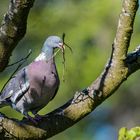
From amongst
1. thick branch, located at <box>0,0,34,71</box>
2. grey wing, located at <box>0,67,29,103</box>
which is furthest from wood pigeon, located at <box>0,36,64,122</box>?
thick branch, located at <box>0,0,34,71</box>

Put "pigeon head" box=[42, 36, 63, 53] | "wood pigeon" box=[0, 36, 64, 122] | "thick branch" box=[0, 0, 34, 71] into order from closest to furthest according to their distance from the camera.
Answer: "thick branch" box=[0, 0, 34, 71]
"pigeon head" box=[42, 36, 63, 53]
"wood pigeon" box=[0, 36, 64, 122]

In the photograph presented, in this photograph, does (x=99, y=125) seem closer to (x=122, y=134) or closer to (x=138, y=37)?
(x=138, y=37)

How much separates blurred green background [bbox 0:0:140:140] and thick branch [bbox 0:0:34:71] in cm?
520

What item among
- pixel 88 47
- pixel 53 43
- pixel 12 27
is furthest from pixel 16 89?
pixel 88 47

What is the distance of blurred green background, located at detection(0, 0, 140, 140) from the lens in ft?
26.4

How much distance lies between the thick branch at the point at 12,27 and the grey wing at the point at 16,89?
1.02 metres

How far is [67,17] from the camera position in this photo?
9070 millimetres

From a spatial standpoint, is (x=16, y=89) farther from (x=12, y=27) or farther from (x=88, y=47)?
(x=88, y=47)

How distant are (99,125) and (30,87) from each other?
20.9ft

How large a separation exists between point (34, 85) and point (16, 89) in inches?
5.1

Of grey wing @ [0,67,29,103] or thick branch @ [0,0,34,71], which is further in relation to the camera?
grey wing @ [0,67,29,103]

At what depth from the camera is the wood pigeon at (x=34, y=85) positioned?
3449 mm

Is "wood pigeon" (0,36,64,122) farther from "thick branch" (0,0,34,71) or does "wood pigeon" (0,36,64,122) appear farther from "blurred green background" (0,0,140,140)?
"blurred green background" (0,0,140,140)

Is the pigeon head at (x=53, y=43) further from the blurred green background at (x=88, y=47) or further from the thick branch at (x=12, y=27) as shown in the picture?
the blurred green background at (x=88, y=47)
